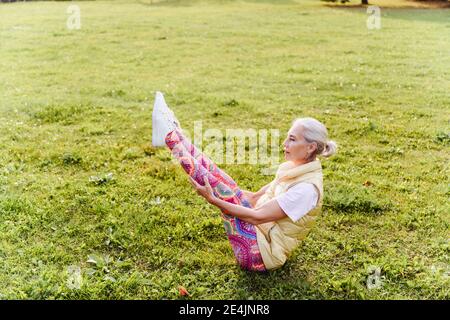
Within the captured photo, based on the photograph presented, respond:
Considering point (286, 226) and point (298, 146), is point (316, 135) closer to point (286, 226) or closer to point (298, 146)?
point (298, 146)

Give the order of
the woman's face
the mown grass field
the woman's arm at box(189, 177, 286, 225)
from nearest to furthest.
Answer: the woman's arm at box(189, 177, 286, 225), the woman's face, the mown grass field

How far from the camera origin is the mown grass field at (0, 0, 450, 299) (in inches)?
226

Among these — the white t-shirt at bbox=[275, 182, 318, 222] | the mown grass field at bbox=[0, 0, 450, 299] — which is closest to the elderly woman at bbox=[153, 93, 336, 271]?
the white t-shirt at bbox=[275, 182, 318, 222]

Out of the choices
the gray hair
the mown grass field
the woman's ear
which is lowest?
the mown grass field

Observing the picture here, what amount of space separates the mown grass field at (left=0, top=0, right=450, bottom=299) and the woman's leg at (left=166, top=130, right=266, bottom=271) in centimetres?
33

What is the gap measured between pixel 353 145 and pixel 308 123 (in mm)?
4825

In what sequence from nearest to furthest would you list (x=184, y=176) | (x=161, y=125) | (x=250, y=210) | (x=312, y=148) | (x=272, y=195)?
(x=250, y=210), (x=312, y=148), (x=161, y=125), (x=272, y=195), (x=184, y=176)

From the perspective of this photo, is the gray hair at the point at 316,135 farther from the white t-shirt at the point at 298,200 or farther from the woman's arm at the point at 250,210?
the woman's arm at the point at 250,210

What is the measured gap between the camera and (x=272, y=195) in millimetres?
5703

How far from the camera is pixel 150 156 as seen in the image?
9.14 meters

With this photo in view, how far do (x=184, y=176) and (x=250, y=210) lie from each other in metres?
3.34

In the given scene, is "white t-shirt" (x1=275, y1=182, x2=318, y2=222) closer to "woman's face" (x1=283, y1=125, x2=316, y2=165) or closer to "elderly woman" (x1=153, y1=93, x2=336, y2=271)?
"elderly woman" (x1=153, y1=93, x2=336, y2=271)

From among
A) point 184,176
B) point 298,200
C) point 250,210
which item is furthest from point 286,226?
point 184,176

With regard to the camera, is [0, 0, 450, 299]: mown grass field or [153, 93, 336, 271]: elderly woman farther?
[0, 0, 450, 299]: mown grass field
